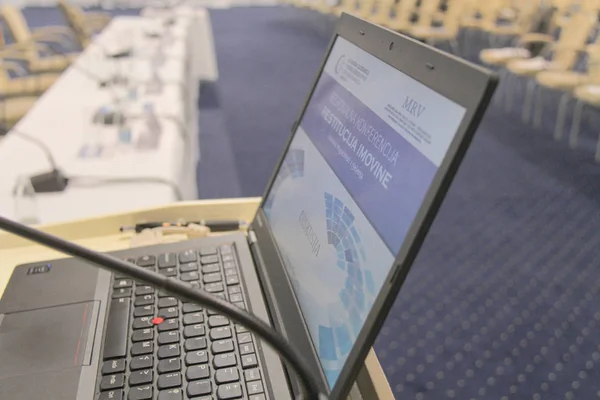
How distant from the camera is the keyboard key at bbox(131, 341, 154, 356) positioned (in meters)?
0.56

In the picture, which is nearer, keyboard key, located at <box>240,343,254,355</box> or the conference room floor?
keyboard key, located at <box>240,343,254,355</box>

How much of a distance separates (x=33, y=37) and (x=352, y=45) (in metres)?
4.10

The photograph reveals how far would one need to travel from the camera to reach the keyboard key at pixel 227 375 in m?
0.51

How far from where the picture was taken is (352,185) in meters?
0.51

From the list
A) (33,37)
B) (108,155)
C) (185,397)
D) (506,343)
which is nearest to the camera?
(185,397)

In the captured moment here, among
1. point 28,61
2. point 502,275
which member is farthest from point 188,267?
point 28,61

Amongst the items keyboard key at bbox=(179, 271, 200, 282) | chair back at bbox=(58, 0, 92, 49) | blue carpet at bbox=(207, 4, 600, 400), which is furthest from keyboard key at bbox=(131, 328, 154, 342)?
chair back at bbox=(58, 0, 92, 49)

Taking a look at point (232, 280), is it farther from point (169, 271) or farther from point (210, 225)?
A: point (210, 225)

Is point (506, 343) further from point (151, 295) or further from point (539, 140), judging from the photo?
point (539, 140)

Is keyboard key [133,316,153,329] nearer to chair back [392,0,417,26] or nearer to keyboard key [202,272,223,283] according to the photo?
keyboard key [202,272,223,283]

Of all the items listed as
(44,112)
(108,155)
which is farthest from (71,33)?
(108,155)

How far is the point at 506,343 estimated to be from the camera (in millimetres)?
1653

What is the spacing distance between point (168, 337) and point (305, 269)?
167mm

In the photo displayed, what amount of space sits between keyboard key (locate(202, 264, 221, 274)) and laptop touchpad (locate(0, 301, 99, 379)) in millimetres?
138
